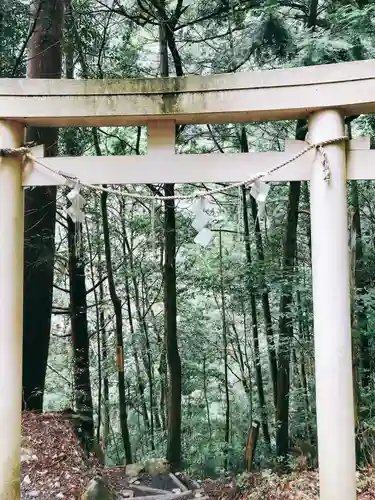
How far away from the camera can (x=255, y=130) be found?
30.7ft

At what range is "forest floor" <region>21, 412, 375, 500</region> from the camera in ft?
12.5

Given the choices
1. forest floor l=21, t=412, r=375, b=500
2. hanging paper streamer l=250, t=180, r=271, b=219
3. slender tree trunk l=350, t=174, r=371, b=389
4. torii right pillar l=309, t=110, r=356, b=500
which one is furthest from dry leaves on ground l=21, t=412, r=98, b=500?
slender tree trunk l=350, t=174, r=371, b=389

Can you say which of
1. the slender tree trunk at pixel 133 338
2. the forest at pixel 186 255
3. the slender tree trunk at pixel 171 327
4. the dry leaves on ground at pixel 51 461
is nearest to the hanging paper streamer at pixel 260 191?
the forest at pixel 186 255

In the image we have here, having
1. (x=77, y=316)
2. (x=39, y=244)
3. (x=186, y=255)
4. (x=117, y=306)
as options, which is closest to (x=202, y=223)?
(x=39, y=244)

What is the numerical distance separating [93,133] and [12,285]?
522cm

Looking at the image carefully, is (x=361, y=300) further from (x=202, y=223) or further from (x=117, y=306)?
(x=117, y=306)

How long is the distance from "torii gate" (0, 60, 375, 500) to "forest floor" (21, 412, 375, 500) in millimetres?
1120

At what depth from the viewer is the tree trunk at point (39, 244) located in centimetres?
533

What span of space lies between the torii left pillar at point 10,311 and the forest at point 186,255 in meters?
0.40

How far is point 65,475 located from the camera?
408cm

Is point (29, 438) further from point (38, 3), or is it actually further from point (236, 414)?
point (236, 414)

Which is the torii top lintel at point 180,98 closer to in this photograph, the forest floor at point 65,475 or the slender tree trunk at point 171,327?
the forest floor at point 65,475

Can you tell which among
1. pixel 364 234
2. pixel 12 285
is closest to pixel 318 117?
pixel 12 285

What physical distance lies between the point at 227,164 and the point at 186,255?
747 centimetres
